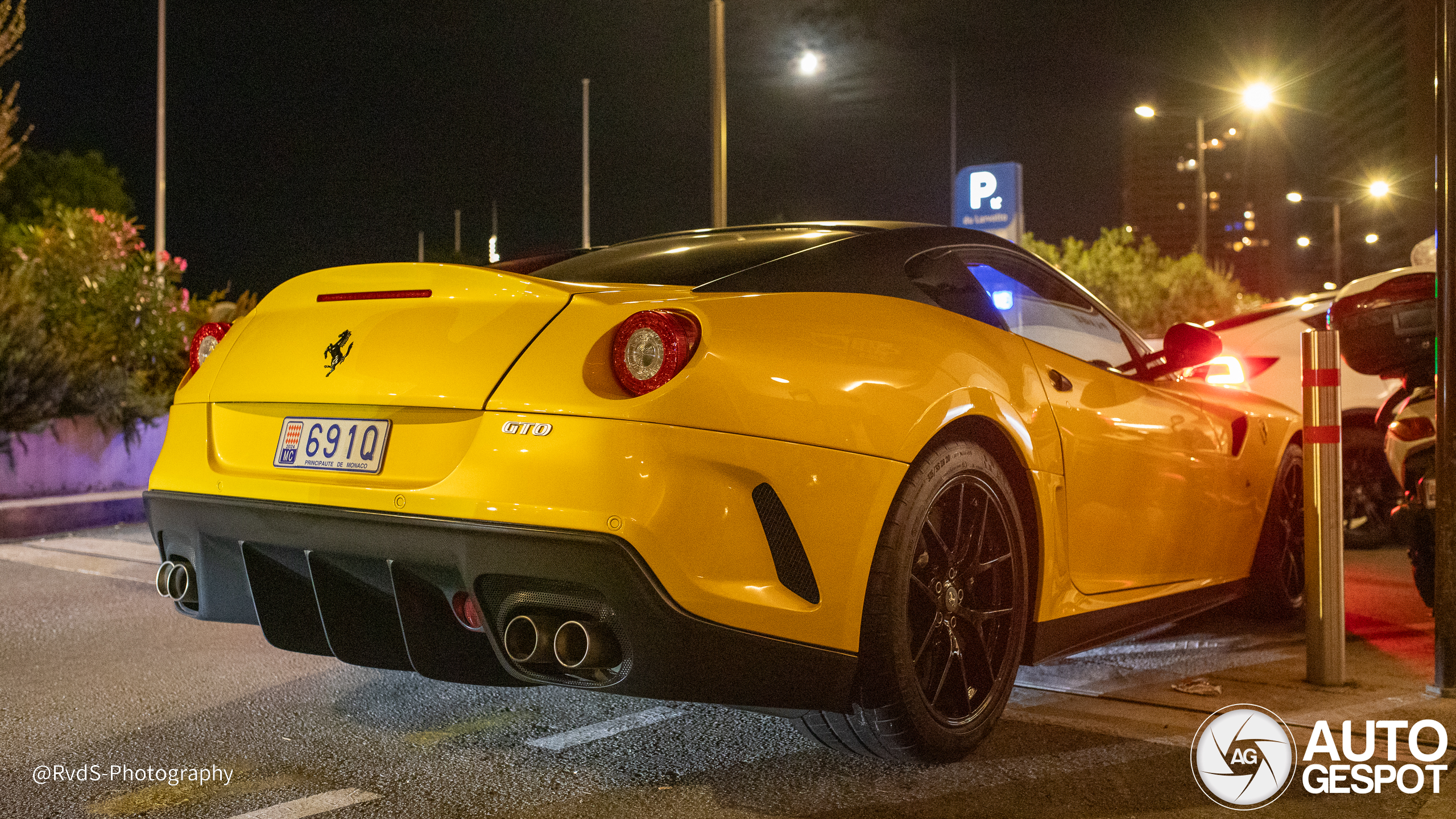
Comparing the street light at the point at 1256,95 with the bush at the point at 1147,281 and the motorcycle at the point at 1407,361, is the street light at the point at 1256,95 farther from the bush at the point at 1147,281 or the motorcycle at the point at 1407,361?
the motorcycle at the point at 1407,361

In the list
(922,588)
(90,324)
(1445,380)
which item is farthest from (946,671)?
(90,324)

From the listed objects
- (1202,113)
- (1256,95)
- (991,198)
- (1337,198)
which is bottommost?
(991,198)

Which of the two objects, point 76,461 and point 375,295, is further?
point 76,461

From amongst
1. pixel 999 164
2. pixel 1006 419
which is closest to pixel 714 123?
pixel 999 164

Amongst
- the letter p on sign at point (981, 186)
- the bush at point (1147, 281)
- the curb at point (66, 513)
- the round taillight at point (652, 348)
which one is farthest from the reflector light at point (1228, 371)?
the bush at point (1147, 281)

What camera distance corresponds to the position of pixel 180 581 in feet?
10.1

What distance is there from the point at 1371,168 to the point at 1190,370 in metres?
129

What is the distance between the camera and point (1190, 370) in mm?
5129

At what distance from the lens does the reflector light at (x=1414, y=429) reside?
4.86 metres

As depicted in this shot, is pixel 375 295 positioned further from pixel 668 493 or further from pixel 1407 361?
pixel 1407 361

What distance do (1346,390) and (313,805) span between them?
6.87 meters

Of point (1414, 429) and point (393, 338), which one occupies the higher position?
point (393, 338)

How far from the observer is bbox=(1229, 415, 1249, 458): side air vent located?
449 centimetres

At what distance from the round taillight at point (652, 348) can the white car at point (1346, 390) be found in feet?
17.8
